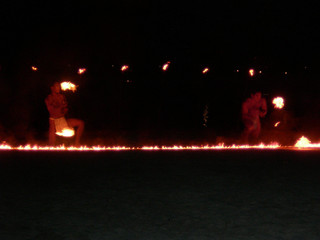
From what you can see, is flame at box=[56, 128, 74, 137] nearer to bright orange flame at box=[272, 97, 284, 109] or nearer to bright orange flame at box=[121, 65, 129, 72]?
bright orange flame at box=[121, 65, 129, 72]

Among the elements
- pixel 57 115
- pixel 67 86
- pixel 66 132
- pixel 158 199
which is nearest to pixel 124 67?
pixel 67 86

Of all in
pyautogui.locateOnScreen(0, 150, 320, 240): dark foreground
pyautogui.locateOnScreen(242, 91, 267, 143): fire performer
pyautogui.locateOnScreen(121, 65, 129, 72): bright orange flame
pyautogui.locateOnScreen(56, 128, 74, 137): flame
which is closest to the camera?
pyautogui.locateOnScreen(0, 150, 320, 240): dark foreground

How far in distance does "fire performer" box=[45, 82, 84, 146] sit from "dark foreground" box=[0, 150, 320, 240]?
4078mm

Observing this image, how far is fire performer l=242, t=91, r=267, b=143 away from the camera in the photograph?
58.9ft

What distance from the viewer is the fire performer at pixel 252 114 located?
17.9 metres

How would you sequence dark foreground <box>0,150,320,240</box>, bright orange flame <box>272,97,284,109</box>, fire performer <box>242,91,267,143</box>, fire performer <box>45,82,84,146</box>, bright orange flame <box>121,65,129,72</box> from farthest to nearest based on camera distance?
bright orange flame <box>272,97,284,109</box>, bright orange flame <box>121,65,129,72</box>, fire performer <box>242,91,267,143</box>, fire performer <box>45,82,84,146</box>, dark foreground <box>0,150,320,240</box>

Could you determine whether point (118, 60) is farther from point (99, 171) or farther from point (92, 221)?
point (92, 221)

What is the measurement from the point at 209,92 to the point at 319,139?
452 cm

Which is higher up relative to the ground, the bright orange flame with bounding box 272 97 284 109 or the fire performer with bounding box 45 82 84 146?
the bright orange flame with bounding box 272 97 284 109

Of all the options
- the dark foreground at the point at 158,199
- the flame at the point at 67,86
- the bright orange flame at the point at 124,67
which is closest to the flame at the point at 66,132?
the flame at the point at 67,86

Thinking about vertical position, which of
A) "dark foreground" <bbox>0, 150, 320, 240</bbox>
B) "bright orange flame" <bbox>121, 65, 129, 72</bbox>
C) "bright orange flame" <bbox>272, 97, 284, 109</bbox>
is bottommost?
"dark foreground" <bbox>0, 150, 320, 240</bbox>

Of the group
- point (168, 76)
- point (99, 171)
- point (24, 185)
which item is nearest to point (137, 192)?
point (24, 185)

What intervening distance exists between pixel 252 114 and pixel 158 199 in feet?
37.7

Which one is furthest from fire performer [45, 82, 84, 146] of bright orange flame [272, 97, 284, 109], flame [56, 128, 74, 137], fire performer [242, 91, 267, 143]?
bright orange flame [272, 97, 284, 109]
